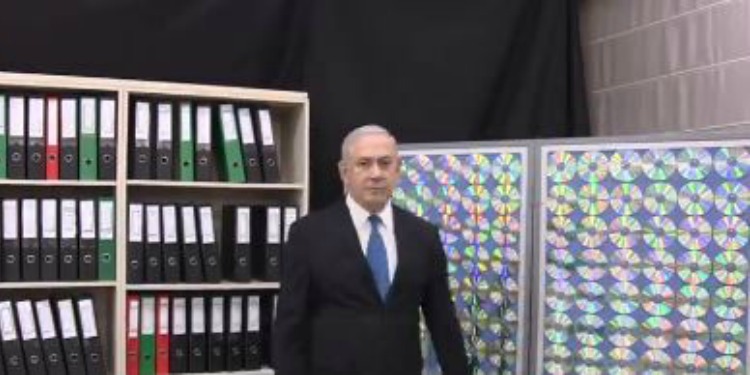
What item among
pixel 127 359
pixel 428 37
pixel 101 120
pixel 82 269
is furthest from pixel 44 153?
pixel 428 37

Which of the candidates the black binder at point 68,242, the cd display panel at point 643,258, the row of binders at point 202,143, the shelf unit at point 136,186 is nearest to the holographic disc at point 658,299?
the cd display panel at point 643,258

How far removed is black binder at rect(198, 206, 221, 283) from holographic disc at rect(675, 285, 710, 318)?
5.17 feet

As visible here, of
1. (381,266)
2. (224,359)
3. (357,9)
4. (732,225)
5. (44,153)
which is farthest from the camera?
(357,9)

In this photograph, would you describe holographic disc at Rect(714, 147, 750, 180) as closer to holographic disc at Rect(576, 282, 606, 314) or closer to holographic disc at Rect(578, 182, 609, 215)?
holographic disc at Rect(578, 182, 609, 215)

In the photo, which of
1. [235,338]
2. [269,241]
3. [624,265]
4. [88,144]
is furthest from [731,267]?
[88,144]

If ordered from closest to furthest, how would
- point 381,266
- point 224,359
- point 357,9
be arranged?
point 381,266 < point 224,359 < point 357,9

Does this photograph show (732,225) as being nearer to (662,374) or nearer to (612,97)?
(662,374)

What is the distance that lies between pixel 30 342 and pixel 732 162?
7.46 ft

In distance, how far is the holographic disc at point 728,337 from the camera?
2547 mm

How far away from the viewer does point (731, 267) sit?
2.56 m

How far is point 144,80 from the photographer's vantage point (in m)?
3.53

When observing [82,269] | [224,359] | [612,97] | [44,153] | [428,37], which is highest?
[428,37]

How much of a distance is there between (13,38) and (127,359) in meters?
1.22

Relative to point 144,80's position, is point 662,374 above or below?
below
